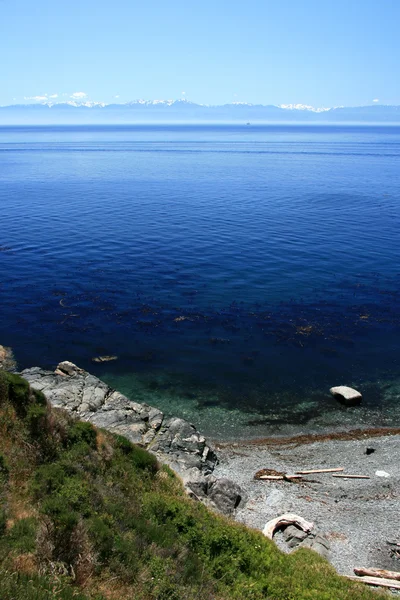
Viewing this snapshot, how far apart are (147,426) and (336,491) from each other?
1309 centimetres

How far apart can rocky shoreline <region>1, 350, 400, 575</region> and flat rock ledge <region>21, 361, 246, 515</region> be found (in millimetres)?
69

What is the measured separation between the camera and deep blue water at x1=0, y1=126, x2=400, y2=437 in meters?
38.4

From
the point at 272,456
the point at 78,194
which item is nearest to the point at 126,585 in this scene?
the point at 272,456

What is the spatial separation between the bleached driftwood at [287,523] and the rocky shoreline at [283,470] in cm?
37

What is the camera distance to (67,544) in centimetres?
1493

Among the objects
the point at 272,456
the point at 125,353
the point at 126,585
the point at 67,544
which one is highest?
the point at 67,544

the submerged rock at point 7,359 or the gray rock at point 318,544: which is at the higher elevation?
the submerged rock at point 7,359

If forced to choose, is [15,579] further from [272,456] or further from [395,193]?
[395,193]

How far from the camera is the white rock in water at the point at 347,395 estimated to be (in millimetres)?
36688

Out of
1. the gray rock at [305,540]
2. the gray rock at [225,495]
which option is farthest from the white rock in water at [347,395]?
the gray rock at [305,540]

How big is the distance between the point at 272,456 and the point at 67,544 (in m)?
19.7

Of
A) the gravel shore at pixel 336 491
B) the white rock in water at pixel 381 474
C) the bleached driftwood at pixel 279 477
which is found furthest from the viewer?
the white rock in water at pixel 381 474

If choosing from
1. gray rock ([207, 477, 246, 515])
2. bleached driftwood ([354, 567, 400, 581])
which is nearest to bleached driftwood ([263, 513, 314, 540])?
gray rock ([207, 477, 246, 515])

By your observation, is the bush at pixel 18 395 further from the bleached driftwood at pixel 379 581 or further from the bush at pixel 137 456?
the bleached driftwood at pixel 379 581
